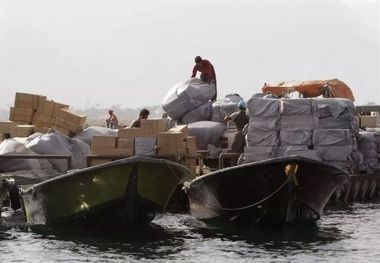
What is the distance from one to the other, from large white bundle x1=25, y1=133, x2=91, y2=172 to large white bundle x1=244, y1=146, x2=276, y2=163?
4160 millimetres

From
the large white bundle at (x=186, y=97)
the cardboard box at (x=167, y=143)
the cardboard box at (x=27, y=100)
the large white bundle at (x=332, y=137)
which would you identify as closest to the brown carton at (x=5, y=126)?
the cardboard box at (x=27, y=100)

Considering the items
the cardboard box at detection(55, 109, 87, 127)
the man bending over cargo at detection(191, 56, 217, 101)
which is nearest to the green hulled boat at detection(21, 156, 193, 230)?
the cardboard box at detection(55, 109, 87, 127)

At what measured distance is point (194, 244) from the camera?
56.0ft

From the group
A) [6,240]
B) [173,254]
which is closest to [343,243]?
[173,254]

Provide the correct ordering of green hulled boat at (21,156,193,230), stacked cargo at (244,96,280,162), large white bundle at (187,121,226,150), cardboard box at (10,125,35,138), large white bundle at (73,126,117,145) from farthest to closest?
1. large white bundle at (187,121,226,150)
2. large white bundle at (73,126,117,145)
3. cardboard box at (10,125,35,138)
4. stacked cargo at (244,96,280,162)
5. green hulled boat at (21,156,193,230)

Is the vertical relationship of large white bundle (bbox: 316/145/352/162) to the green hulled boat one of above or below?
above

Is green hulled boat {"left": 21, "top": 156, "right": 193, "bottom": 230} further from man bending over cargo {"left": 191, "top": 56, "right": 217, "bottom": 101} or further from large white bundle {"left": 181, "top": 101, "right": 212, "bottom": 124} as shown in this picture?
man bending over cargo {"left": 191, "top": 56, "right": 217, "bottom": 101}

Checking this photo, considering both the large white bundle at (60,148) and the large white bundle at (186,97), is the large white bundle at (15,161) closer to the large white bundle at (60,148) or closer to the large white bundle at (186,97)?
the large white bundle at (60,148)

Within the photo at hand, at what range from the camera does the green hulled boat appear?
17219 mm

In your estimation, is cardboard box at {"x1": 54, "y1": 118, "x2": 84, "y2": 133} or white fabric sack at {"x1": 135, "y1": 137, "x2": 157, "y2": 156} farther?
cardboard box at {"x1": 54, "y1": 118, "x2": 84, "y2": 133}

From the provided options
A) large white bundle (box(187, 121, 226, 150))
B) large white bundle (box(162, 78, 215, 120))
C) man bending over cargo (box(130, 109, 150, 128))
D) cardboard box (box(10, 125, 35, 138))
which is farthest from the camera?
large white bundle (box(162, 78, 215, 120))

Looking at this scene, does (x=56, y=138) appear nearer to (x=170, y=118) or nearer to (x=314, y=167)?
(x=170, y=118)

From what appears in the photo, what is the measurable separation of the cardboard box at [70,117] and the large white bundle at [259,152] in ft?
17.5

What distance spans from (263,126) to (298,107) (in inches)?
38.1
